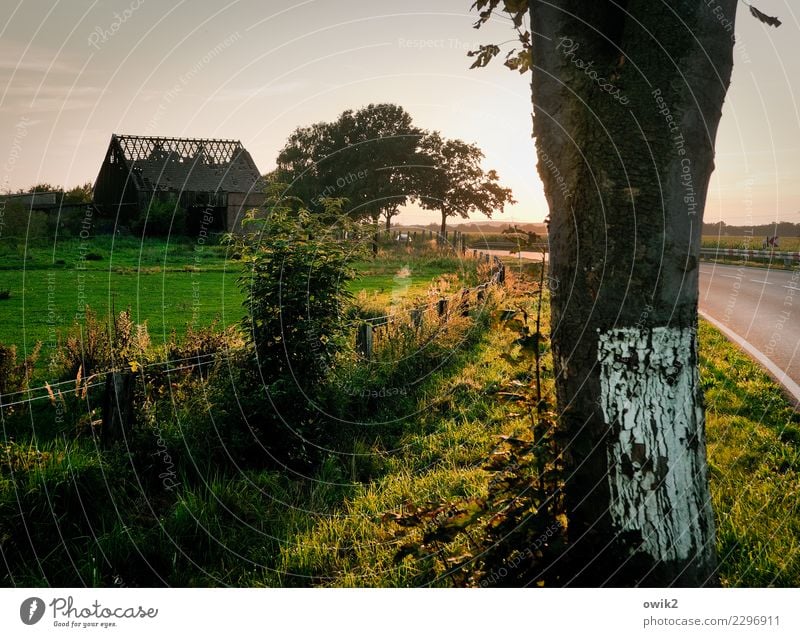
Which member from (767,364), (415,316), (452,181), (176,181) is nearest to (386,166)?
(452,181)

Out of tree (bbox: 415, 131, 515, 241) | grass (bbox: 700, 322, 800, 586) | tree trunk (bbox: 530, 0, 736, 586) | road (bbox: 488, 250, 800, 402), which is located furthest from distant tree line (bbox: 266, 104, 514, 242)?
tree trunk (bbox: 530, 0, 736, 586)

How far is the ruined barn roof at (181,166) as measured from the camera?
93.2 feet

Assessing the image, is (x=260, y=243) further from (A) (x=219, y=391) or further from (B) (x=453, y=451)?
(B) (x=453, y=451)

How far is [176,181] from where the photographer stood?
94.1ft

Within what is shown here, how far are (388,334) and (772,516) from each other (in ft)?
17.3

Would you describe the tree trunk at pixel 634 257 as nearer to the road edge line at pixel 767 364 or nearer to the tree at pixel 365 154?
the road edge line at pixel 767 364

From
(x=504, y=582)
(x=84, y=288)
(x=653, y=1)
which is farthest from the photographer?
(x=84, y=288)

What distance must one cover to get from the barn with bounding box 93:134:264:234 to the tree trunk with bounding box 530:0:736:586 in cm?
2209

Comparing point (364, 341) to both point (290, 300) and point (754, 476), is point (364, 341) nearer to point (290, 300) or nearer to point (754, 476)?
point (290, 300)

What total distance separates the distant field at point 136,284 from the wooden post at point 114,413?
1417 mm

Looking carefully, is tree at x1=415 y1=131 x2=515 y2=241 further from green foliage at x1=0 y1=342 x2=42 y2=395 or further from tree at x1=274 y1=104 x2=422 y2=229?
green foliage at x1=0 y1=342 x2=42 y2=395

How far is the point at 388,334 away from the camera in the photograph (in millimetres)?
8039

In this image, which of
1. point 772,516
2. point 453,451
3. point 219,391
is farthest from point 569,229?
point 219,391

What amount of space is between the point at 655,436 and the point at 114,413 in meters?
3.82
